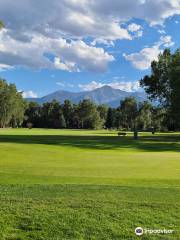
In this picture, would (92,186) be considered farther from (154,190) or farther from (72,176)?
(72,176)

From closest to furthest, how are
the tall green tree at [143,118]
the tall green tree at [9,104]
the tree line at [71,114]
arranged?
the tall green tree at [9,104], the tree line at [71,114], the tall green tree at [143,118]

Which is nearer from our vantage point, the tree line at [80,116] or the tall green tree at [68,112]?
the tree line at [80,116]

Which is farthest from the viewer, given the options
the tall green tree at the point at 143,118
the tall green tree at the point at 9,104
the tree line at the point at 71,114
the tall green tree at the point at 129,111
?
the tall green tree at the point at 129,111

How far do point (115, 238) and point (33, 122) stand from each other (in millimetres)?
159720

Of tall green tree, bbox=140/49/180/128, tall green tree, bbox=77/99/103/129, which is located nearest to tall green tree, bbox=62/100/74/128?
tall green tree, bbox=77/99/103/129

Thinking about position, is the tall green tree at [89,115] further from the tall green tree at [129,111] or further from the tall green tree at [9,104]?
the tall green tree at [9,104]

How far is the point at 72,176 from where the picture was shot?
15.6 meters

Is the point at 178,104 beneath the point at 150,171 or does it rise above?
above

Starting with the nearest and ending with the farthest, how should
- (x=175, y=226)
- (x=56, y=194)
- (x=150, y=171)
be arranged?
(x=175, y=226), (x=56, y=194), (x=150, y=171)

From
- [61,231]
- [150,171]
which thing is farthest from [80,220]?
[150,171]

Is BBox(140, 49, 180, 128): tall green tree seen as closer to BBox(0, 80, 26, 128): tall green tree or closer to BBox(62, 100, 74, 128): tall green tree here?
BBox(0, 80, 26, 128): tall green tree

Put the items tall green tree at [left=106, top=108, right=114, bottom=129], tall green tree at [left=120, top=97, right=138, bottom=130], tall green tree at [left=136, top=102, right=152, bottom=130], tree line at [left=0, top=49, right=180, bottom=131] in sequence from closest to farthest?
tree line at [left=0, top=49, right=180, bottom=131] → tall green tree at [left=136, top=102, right=152, bottom=130] → tall green tree at [left=120, top=97, right=138, bottom=130] → tall green tree at [left=106, top=108, right=114, bottom=129]

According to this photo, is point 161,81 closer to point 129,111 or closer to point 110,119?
point 129,111

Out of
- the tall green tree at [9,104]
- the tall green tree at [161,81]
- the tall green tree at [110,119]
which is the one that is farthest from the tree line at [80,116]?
the tall green tree at [161,81]
